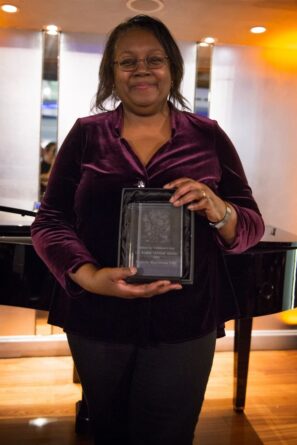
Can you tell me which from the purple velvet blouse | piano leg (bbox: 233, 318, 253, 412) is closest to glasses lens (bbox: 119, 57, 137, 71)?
the purple velvet blouse

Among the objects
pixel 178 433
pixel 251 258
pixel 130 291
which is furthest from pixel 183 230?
pixel 251 258

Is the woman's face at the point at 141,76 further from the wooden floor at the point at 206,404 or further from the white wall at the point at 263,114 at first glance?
the white wall at the point at 263,114

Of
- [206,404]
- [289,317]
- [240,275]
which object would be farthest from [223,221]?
[289,317]

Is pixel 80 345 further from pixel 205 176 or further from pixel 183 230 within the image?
pixel 205 176

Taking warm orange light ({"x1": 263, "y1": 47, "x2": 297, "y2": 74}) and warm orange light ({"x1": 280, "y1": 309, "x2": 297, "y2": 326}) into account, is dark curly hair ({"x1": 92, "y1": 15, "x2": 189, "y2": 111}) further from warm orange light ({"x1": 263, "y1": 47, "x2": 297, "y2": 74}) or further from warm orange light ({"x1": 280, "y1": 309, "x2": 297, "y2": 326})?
warm orange light ({"x1": 280, "y1": 309, "x2": 297, "y2": 326})

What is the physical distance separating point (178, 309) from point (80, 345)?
0.25 metres

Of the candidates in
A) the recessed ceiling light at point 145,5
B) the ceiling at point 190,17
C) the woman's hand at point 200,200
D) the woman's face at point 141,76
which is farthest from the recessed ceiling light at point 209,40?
the woman's hand at point 200,200

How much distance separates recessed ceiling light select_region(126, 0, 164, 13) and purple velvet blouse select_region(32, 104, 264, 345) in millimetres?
1359

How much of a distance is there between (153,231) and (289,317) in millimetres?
2556

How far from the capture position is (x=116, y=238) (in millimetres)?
1036

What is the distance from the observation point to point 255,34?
270 centimetres

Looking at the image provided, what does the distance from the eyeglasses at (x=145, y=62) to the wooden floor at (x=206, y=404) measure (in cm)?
159

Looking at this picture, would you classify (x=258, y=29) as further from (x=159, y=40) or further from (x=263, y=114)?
Result: (x=159, y=40)

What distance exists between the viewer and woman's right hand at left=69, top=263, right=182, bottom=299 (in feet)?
2.99
